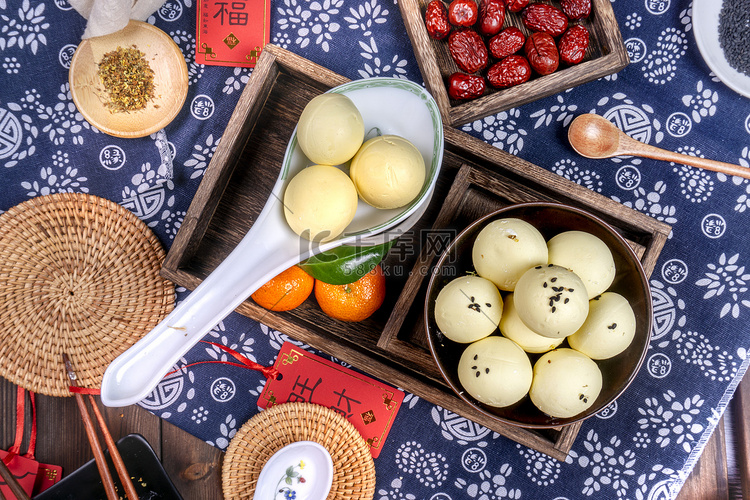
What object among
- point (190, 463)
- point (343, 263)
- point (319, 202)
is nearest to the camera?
point (319, 202)

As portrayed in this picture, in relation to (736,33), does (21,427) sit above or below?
below

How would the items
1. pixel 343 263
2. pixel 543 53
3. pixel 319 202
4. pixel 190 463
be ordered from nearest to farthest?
pixel 319 202
pixel 343 263
pixel 543 53
pixel 190 463

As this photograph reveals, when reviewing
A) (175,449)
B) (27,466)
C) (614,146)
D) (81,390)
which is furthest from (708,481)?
(27,466)

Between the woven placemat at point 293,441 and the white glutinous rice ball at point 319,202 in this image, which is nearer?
the white glutinous rice ball at point 319,202

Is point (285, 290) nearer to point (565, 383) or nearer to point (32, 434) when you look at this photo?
point (565, 383)

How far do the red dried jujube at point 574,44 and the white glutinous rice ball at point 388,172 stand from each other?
0.36 m

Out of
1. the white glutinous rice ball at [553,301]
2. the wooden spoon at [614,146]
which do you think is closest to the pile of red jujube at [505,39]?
the wooden spoon at [614,146]

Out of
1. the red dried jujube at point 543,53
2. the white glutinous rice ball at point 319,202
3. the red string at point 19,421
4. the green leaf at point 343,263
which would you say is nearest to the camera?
the white glutinous rice ball at point 319,202

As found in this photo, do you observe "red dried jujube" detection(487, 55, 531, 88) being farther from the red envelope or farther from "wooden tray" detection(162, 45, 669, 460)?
the red envelope

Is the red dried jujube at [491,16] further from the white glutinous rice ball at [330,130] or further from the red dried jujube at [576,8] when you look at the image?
the white glutinous rice ball at [330,130]

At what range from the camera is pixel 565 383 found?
535 mm

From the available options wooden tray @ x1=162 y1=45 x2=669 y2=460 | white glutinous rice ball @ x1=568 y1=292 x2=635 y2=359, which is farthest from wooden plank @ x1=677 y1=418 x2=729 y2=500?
white glutinous rice ball @ x1=568 y1=292 x2=635 y2=359

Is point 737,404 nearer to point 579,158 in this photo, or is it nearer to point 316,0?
point 579,158

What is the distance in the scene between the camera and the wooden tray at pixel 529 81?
0.68m
